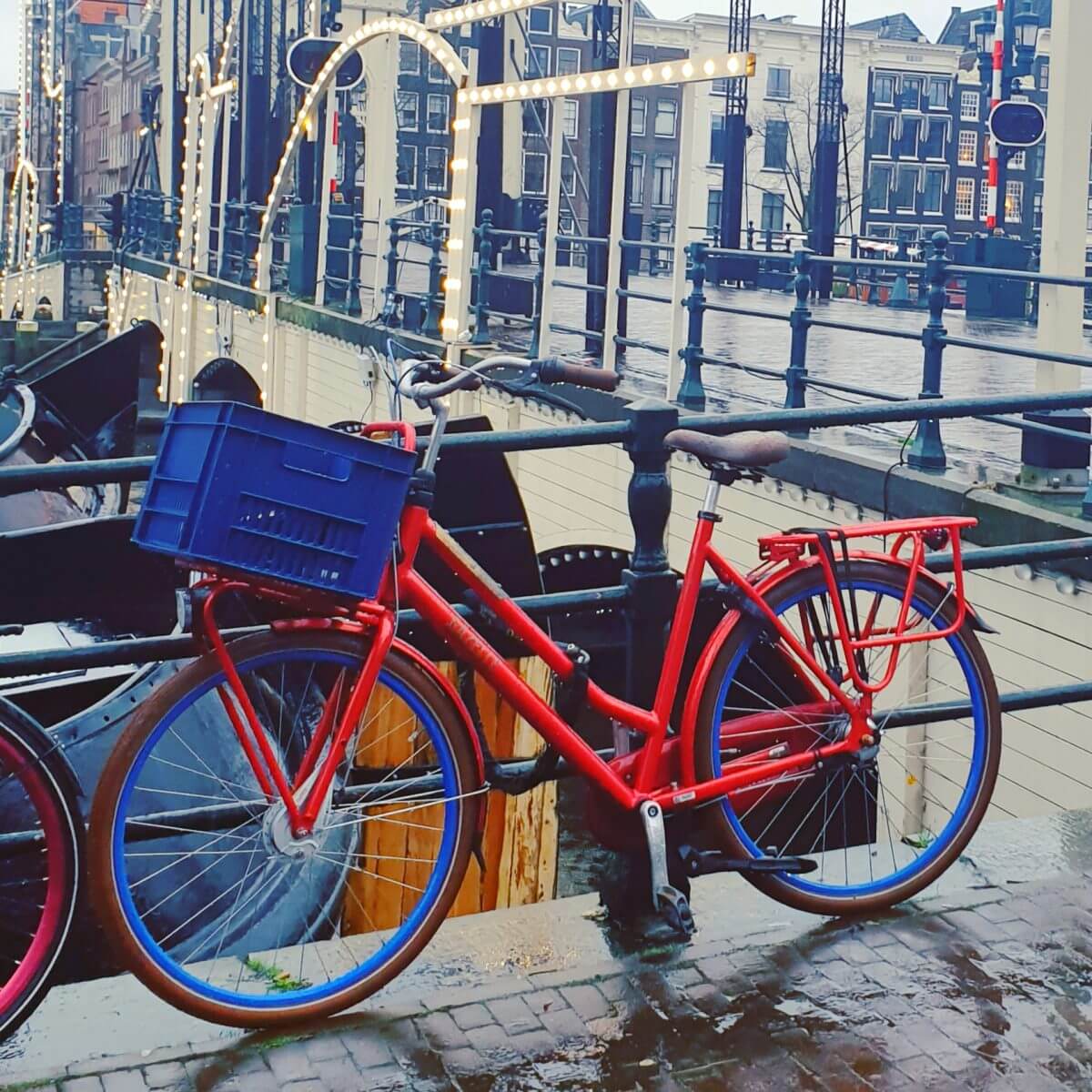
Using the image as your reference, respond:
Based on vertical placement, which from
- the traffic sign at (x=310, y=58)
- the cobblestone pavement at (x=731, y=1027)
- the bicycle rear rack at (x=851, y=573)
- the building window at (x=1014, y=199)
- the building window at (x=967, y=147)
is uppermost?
the building window at (x=967, y=147)

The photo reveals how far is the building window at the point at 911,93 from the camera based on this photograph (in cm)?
6153

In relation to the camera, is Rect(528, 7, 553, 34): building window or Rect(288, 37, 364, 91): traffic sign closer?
Rect(288, 37, 364, 91): traffic sign

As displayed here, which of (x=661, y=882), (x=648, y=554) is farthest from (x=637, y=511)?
(x=661, y=882)

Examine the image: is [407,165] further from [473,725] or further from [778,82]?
[473,725]

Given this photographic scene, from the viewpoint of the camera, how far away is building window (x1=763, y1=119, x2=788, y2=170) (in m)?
63.4

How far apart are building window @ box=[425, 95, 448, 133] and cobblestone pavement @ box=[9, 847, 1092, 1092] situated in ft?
186

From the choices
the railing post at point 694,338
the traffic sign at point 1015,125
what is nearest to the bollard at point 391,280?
the railing post at point 694,338

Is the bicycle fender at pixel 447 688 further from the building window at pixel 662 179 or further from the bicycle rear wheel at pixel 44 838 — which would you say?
the building window at pixel 662 179

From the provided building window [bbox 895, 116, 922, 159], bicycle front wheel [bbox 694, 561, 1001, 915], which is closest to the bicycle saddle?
bicycle front wheel [bbox 694, 561, 1001, 915]

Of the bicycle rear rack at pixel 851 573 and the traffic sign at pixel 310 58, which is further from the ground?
the traffic sign at pixel 310 58

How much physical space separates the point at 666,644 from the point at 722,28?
67.1 metres

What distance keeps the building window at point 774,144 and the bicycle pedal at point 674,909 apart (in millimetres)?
62216

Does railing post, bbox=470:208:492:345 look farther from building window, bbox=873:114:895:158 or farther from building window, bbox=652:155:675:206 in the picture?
building window, bbox=652:155:675:206

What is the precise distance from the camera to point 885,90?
6247 centimetres
